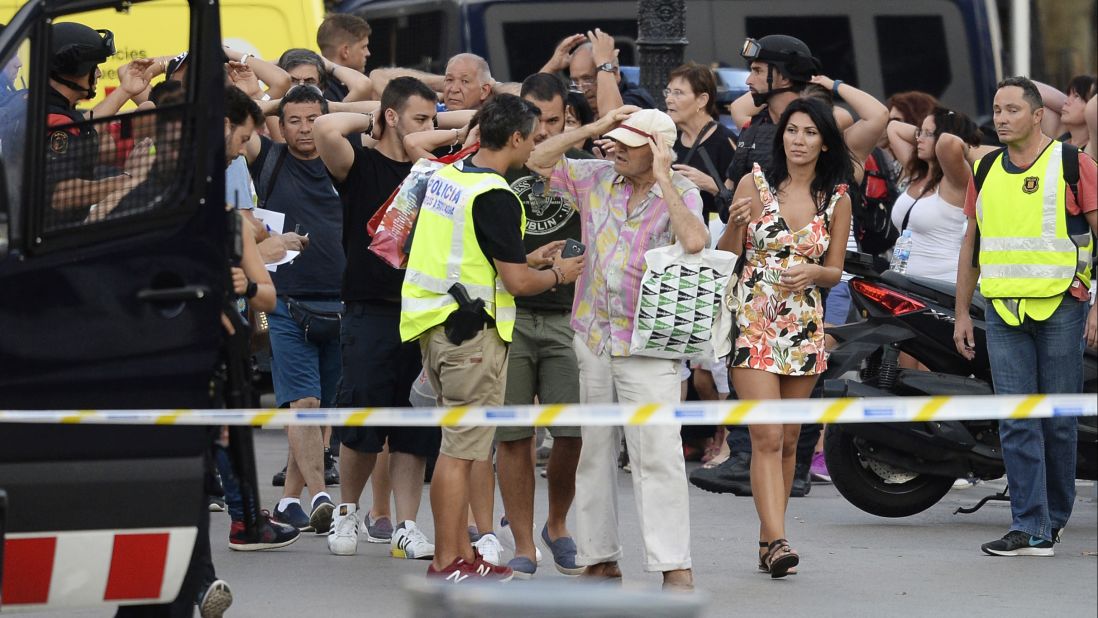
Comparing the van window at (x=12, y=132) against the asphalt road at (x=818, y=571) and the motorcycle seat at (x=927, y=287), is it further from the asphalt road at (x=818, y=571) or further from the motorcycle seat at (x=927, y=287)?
the motorcycle seat at (x=927, y=287)

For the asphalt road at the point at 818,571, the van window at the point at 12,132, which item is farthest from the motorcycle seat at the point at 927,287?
the van window at the point at 12,132

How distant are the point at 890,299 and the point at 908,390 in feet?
1.43

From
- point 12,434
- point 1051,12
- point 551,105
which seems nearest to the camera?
point 12,434

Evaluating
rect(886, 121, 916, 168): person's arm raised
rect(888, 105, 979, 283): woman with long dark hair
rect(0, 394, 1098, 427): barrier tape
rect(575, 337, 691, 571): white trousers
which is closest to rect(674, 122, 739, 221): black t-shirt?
rect(888, 105, 979, 283): woman with long dark hair

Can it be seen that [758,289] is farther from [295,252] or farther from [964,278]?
[295,252]

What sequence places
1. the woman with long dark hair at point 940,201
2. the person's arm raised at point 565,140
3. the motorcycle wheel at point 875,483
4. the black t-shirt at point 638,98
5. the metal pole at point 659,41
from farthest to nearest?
1. the metal pole at point 659,41
2. the black t-shirt at point 638,98
3. the woman with long dark hair at point 940,201
4. the motorcycle wheel at point 875,483
5. the person's arm raised at point 565,140

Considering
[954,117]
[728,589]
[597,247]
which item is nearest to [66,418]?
[597,247]

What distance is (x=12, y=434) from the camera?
4863 millimetres

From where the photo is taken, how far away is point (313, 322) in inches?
324

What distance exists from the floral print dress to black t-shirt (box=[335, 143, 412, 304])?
142 cm

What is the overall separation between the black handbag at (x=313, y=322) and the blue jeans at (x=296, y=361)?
2 cm

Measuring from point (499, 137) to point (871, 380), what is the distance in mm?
2639

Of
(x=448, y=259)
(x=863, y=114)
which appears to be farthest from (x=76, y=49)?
(x=863, y=114)

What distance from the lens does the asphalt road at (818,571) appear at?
6.59 metres
